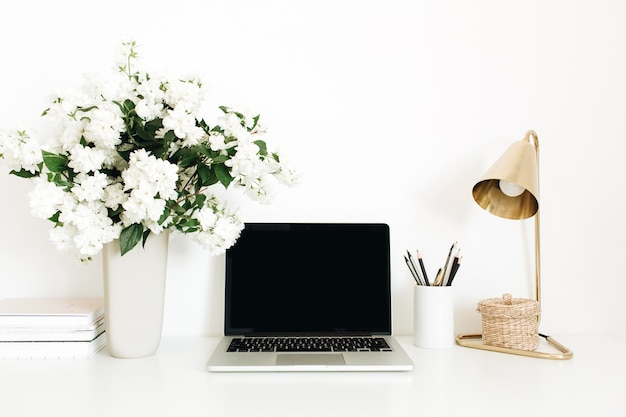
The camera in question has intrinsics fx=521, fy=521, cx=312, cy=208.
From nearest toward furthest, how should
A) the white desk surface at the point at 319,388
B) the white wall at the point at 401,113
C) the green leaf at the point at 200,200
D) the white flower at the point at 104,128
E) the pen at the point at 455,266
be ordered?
the white desk surface at the point at 319,388, the white flower at the point at 104,128, the green leaf at the point at 200,200, the pen at the point at 455,266, the white wall at the point at 401,113

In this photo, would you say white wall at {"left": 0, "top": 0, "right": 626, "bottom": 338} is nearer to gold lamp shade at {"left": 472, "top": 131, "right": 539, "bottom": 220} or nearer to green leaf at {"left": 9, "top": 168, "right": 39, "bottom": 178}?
gold lamp shade at {"left": 472, "top": 131, "right": 539, "bottom": 220}

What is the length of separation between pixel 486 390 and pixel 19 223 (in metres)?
1.10

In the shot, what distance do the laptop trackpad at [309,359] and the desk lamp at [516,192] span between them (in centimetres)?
31

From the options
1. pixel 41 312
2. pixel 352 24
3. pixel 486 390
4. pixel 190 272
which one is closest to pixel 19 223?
pixel 41 312

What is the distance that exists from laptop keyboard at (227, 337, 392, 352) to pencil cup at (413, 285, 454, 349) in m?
0.09

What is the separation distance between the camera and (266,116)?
1.28m

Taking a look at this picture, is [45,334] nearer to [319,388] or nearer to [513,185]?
[319,388]

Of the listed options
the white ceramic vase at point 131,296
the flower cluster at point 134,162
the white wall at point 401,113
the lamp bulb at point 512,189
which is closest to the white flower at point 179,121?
the flower cluster at point 134,162

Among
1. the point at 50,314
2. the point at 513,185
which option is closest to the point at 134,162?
the point at 50,314

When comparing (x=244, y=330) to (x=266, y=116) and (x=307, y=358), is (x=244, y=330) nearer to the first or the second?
(x=307, y=358)

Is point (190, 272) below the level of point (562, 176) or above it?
below

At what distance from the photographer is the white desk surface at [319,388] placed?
785 mm

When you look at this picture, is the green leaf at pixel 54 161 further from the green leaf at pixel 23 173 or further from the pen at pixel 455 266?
the pen at pixel 455 266

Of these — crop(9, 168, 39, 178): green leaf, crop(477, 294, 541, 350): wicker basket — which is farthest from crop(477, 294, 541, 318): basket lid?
crop(9, 168, 39, 178): green leaf
